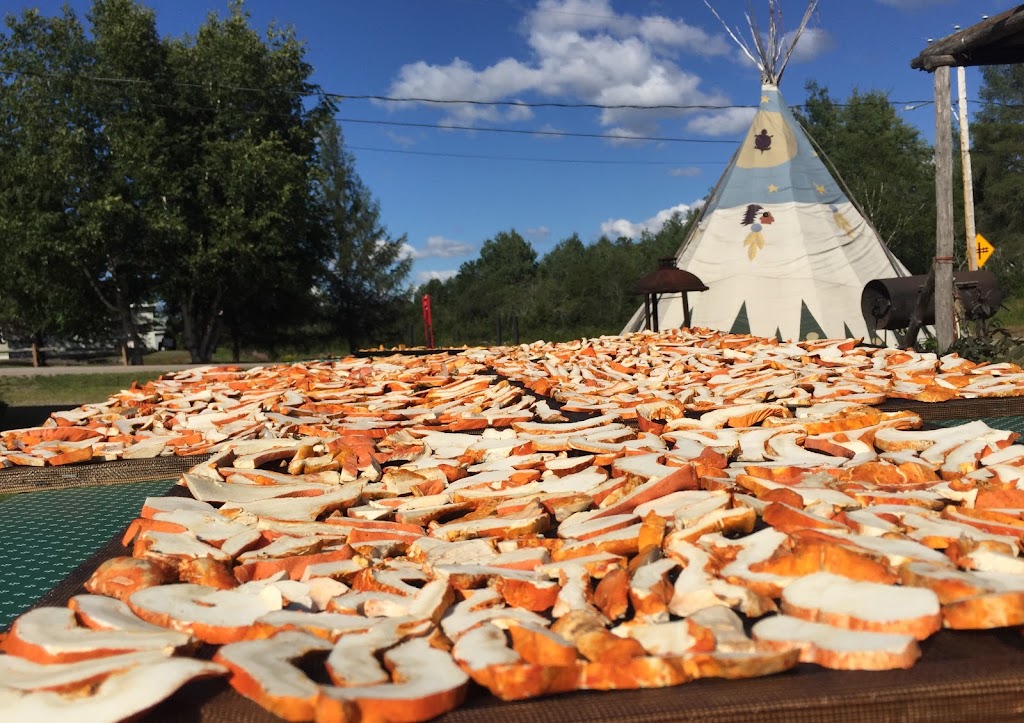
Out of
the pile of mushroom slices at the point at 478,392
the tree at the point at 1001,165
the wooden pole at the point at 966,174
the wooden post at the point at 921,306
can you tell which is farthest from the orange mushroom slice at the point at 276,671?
the tree at the point at 1001,165

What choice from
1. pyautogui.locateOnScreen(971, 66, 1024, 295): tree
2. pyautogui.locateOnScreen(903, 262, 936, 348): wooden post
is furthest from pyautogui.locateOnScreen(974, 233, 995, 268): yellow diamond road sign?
pyautogui.locateOnScreen(971, 66, 1024, 295): tree

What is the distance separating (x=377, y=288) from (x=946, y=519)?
2402 centimetres

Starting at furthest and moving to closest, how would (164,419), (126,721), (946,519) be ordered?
(164,419), (946,519), (126,721)

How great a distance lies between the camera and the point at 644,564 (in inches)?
43.4

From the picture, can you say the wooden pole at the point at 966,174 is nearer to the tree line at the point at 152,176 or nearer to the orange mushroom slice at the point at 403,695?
the tree line at the point at 152,176

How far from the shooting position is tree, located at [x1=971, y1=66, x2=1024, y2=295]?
84.9 feet

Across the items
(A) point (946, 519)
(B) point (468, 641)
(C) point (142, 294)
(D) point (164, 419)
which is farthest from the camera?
(C) point (142, 294)

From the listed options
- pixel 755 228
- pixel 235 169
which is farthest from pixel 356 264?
pixel 755 228

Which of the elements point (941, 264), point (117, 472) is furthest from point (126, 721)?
point (941, 264)

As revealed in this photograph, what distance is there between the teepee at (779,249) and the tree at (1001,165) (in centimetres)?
1734

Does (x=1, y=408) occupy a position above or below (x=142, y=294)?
below

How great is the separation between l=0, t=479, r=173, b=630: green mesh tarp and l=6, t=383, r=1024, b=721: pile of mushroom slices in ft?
0.94

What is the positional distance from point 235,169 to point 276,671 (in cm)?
1591

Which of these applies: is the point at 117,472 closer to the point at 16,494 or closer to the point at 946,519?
the point at 16,494
